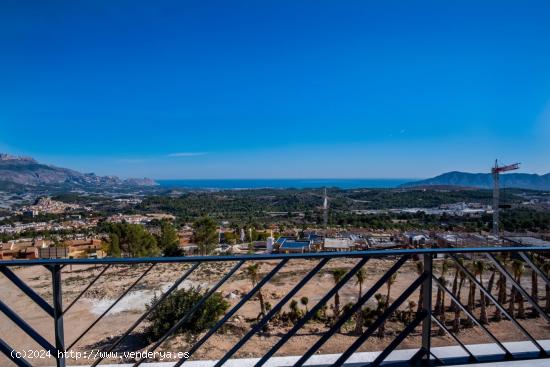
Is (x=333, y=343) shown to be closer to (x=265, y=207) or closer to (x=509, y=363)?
(x=509, y=363)

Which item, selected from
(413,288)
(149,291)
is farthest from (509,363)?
(149,291)

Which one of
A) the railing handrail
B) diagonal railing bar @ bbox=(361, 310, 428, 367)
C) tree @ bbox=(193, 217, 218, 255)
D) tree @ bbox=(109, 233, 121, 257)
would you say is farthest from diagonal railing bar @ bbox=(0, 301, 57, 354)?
tree @ bbox=(193, 217, 218, 255)

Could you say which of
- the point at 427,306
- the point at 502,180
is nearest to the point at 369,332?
the point at 427,306

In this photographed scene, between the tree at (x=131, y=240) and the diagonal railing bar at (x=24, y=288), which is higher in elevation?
the diagonal railing bar at (x=24, y=288)

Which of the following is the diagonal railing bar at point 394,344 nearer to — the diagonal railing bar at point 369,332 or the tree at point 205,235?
the diagonal railing bar at point 369,332

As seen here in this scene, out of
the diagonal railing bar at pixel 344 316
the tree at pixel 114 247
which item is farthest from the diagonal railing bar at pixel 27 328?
the tree at pixel 114 247
